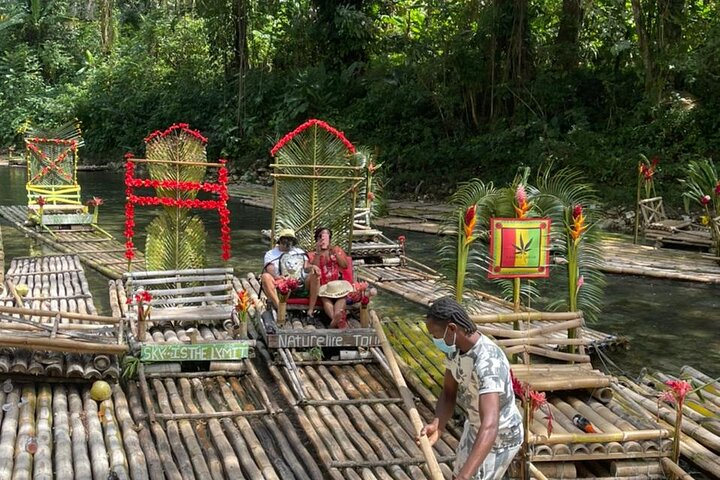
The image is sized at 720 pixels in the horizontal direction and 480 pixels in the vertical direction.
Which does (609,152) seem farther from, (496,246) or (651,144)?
(496,246)

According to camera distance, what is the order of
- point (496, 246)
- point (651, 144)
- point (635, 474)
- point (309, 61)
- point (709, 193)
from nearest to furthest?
1. point (635, 474)
2. point (496, 246)
3. point (709, 193)
4. point (651, 144)
5. point (309, 61)

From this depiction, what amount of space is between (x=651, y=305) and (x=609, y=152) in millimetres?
8955

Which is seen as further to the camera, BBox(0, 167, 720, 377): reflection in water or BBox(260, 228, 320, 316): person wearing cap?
BBox(0, 167, 720, 377): reflection in water

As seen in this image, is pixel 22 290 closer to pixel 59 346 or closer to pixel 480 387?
pixel 59 346

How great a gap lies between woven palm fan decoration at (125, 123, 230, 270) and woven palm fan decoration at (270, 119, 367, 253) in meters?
0.73

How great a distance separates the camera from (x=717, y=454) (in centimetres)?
545

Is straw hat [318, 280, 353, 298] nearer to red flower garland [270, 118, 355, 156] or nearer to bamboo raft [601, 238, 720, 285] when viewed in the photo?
red flower garland [270, 118, 355, 156]

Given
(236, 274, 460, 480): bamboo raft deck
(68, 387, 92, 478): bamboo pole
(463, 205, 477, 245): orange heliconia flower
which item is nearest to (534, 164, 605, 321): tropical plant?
(463, 205, 477, 245): orange heliconia flower

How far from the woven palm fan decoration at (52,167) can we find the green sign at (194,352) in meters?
11.1

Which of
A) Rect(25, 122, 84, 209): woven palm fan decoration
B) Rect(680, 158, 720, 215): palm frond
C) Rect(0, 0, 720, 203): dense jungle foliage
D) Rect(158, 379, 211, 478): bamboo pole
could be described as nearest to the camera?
Rect(158, 379, 211, 478): bamboo pole

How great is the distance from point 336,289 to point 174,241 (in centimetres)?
260

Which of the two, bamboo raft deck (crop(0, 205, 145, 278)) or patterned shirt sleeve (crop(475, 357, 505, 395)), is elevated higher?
patterned shirt sleeve (crop(475, 357, 505, 395))

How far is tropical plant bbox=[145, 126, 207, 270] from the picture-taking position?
9383mm

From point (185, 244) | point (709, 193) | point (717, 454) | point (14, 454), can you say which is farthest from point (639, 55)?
point (14, 454)
